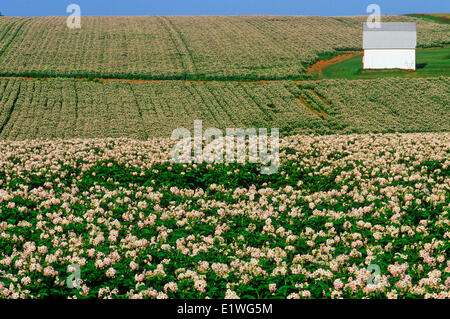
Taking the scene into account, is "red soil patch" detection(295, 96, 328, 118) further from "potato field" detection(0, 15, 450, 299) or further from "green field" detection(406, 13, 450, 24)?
"green field" detection(406, 13, 450, 24)

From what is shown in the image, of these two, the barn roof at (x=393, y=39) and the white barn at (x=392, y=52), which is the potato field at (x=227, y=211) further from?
the barn roof at (x=393, y=39)

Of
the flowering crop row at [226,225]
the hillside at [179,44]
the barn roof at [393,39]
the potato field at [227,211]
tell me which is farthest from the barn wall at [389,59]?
the flowering crop row at [226,225]

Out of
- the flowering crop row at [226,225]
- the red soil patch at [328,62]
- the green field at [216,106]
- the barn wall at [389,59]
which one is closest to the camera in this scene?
the flowering crop row at [226,225]

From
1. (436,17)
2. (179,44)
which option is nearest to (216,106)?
(179,44)

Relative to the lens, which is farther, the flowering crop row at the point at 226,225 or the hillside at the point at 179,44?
the hillside at the point at 179,44

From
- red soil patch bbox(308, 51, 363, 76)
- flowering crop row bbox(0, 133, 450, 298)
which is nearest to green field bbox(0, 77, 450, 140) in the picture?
red soil patch bbox(308, 51, 363, 76)

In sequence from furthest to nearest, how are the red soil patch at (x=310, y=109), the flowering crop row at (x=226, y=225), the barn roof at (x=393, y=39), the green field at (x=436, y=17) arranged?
the green field at (x=436, y=17) → the barn roof at (x=393, y=39) → the red soil patch at (x=310, y=109) → the flowering crop row at (x=226, y=225)
